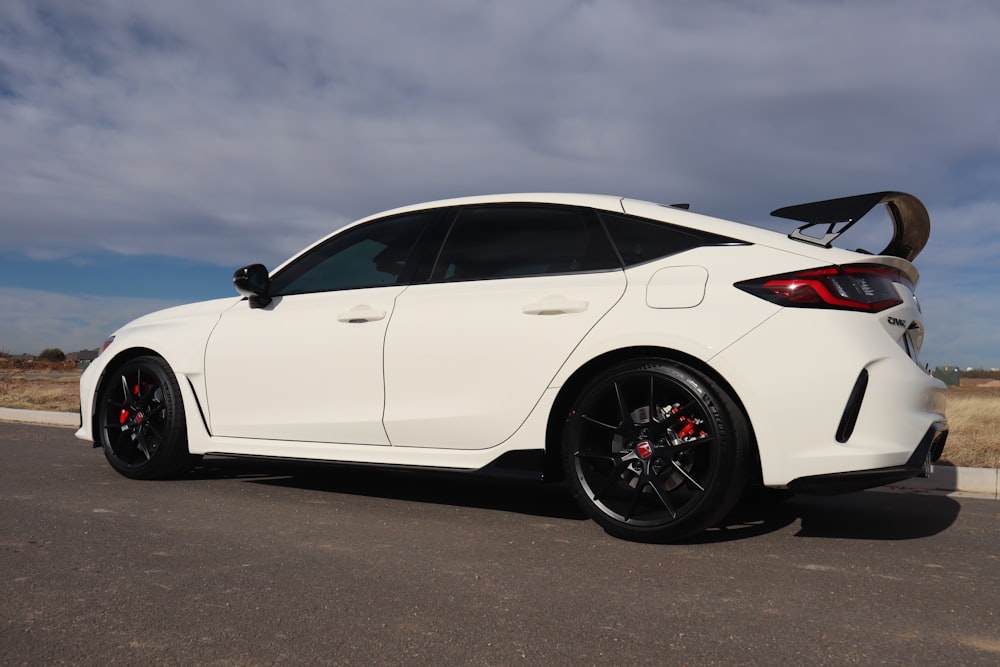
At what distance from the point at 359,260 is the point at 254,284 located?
683 mm

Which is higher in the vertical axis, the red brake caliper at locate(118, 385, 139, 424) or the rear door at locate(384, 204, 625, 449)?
the rear door at locate(384, 204, 625, 449)

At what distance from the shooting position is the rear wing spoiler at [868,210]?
351cm

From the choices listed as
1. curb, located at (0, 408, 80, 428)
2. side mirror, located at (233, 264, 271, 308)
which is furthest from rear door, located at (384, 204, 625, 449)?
curb, located at (0, 408, 80, 428)

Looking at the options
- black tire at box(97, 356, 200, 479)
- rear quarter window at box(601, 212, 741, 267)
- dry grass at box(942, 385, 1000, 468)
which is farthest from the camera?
dry grass at box(942, 385, 1000, 468)

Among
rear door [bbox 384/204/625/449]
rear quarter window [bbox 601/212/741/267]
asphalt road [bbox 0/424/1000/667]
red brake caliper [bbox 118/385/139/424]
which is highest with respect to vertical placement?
rear quarter window [bbox 601/212/741/267]

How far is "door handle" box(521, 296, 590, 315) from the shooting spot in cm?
376

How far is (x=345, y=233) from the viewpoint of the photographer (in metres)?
4.86

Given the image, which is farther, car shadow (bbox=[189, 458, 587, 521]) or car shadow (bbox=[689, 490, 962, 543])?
car shadow (bbox=[189, 458, 587, 521])

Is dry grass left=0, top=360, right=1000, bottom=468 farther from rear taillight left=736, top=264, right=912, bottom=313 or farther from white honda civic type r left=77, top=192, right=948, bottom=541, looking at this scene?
rear taillight left=736, top=264, right=912, bottom=313

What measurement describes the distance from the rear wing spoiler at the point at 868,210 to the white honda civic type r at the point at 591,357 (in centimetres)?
1

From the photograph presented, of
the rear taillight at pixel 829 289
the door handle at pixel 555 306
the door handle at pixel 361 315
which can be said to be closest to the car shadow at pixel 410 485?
the door handle at pixel 361 315

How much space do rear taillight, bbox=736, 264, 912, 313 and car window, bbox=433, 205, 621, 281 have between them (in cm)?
72

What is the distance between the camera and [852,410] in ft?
10.6

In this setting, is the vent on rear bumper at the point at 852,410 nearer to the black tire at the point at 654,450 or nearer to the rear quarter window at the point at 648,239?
the black tire at the point at 654,450
